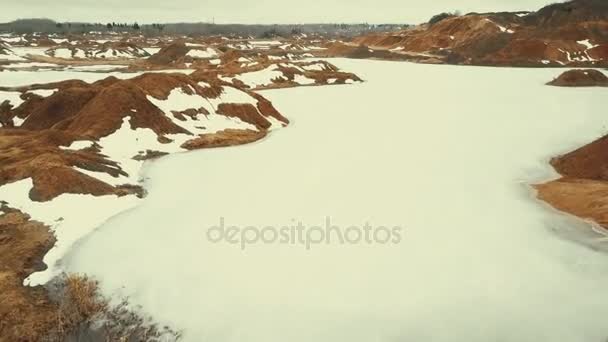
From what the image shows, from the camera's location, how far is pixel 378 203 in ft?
75.6

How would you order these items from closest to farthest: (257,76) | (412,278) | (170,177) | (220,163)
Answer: (412,278) → (170,177) → (220,163) → (257,76)

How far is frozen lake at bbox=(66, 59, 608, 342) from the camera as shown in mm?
14125

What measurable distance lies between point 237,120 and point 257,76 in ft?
111

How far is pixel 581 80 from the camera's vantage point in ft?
225

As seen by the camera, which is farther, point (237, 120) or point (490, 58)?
point (490, 58)

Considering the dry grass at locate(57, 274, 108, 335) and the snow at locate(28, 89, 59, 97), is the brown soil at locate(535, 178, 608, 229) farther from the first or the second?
the snow at locate(28, 89, 59, 97)

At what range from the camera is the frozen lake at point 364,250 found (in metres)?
14.1

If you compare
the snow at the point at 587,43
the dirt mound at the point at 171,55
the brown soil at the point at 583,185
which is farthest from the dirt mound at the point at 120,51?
the brown soil at the point at 583,185

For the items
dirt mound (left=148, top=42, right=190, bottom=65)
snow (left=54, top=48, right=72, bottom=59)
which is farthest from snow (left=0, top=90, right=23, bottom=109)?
snow (left=54, top=48, right=72, bottom=59)

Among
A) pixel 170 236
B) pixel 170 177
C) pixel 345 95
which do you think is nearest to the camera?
pixel 170 236

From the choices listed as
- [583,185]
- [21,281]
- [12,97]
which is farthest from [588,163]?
[12,97]

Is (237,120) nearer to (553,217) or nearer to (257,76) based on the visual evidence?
(553,217)

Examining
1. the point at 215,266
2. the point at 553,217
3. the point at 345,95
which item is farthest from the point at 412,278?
the point at 345,95

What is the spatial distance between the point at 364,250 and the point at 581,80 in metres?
63.2
